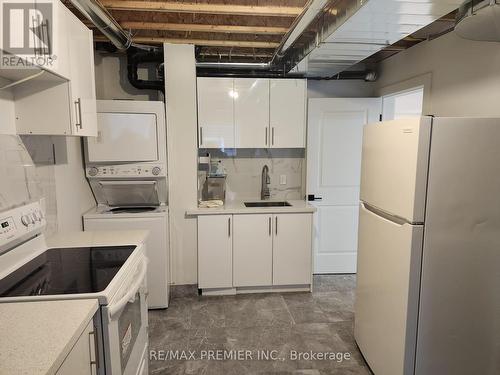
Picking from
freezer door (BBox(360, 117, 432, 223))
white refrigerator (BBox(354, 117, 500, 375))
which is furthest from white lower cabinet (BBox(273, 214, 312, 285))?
white refrigerator (BBox(354, 117, 500, 375))

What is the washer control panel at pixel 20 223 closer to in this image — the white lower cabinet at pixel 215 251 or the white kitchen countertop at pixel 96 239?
the white kitchen countertop at pixel 96 239

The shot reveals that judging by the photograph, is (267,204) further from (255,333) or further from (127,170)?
(127,170)

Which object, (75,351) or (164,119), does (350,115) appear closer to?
(164,119)

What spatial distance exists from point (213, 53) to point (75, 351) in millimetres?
3030

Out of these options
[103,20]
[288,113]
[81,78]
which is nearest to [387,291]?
[288,113]

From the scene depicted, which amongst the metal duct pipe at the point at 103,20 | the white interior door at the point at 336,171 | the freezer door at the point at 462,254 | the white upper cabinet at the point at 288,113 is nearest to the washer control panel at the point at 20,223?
the metal duct pipe at the point at 103,20

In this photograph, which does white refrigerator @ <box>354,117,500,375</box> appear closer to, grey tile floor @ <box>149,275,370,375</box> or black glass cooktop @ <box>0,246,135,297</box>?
grey tile floor @ <box>149,275,370,375</box>

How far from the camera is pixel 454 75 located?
2443mm

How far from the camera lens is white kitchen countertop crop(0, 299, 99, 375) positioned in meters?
0.87

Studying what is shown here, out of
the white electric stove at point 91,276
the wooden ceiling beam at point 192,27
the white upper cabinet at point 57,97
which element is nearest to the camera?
the white electric stove at point 91,276

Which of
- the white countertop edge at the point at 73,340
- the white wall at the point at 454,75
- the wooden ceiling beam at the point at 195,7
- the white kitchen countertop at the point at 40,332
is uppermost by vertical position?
the wooden ceiling beam at the point at 195,7

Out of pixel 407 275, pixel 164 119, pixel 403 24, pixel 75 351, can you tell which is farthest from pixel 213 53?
pixel 75 351

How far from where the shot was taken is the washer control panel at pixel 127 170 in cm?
274

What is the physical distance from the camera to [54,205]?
2139 mm
